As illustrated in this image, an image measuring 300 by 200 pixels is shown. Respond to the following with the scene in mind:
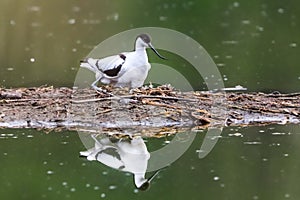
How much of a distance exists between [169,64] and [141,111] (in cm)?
384

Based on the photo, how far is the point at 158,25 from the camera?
52.9 ft

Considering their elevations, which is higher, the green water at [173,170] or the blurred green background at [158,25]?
the blurred green background at [158,25]

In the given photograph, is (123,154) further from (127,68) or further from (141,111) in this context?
(127,68)

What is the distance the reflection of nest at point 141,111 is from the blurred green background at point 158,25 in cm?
139

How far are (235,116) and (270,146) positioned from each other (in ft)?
2.80

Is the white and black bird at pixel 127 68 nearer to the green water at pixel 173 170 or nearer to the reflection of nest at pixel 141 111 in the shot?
the reflection of nest at pixel 141 111

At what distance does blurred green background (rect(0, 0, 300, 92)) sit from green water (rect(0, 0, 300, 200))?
18 millimetres

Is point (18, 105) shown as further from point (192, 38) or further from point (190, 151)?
point (192, 38)

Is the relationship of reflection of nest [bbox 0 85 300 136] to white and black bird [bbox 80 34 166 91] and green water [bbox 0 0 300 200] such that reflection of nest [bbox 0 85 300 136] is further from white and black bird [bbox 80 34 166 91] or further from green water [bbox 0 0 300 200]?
green water [bbox 0 0 300 200]

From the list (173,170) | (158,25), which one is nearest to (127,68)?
(173,170)

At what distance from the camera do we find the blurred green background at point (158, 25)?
11.3 m

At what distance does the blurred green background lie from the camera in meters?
11.3

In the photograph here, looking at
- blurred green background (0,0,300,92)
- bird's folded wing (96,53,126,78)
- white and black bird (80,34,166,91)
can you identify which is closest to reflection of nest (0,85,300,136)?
white and black bird (80,34,166,91)

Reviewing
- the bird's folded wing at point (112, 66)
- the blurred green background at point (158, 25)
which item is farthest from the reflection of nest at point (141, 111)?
the blurred green background at point (158, 25)
